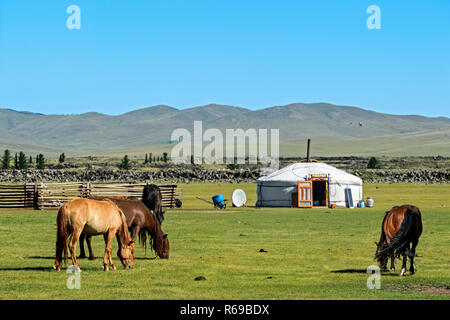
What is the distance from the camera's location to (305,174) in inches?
1785

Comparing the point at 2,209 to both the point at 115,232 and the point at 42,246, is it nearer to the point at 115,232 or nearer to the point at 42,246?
the point at 42,246

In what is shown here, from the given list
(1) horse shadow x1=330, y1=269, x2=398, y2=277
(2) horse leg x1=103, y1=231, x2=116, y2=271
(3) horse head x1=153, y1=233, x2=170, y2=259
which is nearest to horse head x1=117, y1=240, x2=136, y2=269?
(2) horse leg x1=103, y1=231, x2=116, y2=271

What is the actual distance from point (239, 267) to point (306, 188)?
28.6m

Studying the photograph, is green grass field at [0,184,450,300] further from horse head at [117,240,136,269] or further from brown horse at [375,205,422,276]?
brown horse at [375,205,422,276]

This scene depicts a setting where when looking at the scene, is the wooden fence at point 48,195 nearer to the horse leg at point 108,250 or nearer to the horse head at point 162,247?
the horse head at point 162,247

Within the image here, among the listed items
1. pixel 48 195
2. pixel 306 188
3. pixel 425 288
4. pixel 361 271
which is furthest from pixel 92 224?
pixel 306 188

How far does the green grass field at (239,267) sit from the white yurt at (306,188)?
16057 mm

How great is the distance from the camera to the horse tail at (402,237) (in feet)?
47.0

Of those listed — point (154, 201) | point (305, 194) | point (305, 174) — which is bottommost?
point (305, 194)

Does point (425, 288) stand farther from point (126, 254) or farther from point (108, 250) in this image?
point (108, 250)

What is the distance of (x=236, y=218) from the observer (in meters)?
33.8

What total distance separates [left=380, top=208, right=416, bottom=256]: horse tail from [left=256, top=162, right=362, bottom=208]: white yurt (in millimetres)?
29606

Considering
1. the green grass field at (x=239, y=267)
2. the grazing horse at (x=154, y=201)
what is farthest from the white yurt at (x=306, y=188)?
the grazing horse at (x=154, y=201)
